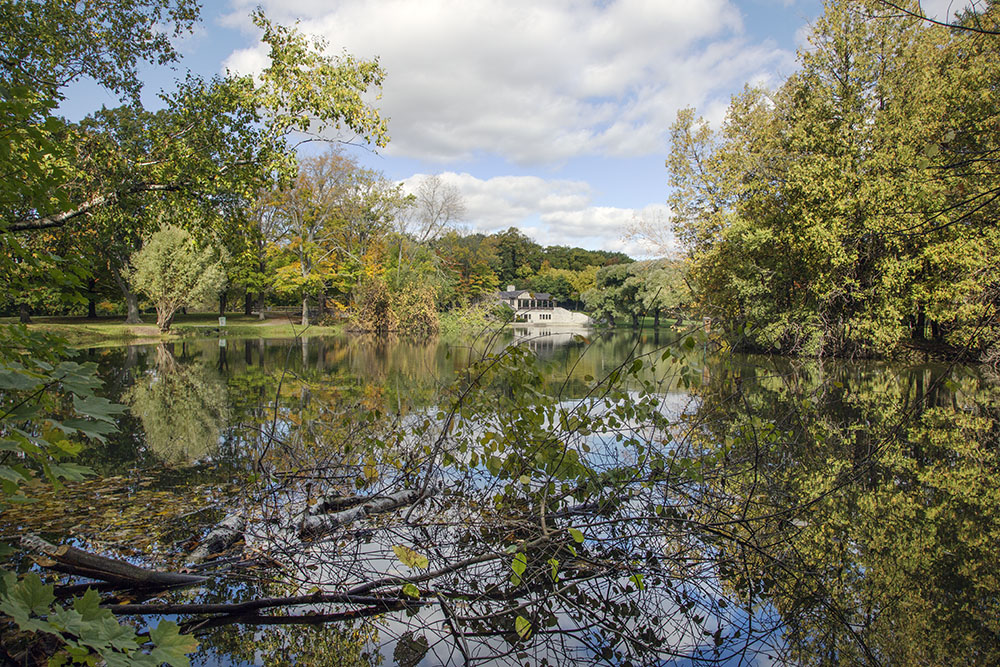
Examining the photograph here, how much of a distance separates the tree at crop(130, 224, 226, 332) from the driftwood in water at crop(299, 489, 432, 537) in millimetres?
29616

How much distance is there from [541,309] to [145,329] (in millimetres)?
56544

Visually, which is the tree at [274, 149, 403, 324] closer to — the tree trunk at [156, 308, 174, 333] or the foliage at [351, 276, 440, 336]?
the foliage at [351, 276, 440, 336]

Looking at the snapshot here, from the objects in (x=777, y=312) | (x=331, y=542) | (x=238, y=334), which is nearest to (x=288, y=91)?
(x=331, y=542)

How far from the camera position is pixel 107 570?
2783 millimetres

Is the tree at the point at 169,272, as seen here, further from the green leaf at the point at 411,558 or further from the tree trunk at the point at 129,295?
the green leaf at the point at 411,558

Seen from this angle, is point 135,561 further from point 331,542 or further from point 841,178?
point 841,178

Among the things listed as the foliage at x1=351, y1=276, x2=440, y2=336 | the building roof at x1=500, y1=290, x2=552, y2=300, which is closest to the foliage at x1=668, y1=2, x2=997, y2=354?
the foliage at x1=351, y1=276, x2=440, y2=336

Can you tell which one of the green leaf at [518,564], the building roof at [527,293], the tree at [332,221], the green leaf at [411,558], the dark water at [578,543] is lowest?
the dark water at [578,543]

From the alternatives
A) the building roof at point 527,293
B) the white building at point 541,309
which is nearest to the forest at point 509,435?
the white building at point 541,309

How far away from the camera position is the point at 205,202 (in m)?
8.95

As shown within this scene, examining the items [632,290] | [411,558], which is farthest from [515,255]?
[411,558]

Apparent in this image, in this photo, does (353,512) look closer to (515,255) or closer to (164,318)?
(164,318)

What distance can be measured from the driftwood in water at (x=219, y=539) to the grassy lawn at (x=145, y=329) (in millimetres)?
19545

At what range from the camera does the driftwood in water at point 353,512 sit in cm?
386
